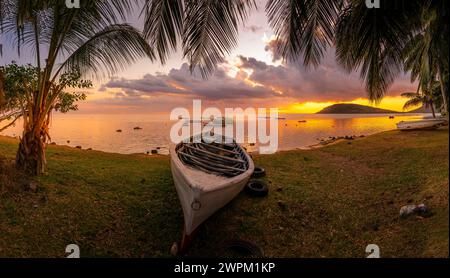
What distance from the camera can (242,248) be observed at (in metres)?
4.71

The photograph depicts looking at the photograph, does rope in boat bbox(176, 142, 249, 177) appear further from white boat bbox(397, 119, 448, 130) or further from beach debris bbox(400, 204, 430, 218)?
white boat bbox(397, 119, 448, 130)

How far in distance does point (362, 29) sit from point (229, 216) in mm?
4414

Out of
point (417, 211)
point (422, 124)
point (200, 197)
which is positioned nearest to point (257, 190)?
point (200, 197)

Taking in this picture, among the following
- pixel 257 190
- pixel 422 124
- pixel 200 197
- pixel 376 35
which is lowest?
pixel 257 190

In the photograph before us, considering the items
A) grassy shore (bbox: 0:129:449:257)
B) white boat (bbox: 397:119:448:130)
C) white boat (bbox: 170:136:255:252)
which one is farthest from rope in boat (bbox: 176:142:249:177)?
white boat (bbox: 397:119:448:130)

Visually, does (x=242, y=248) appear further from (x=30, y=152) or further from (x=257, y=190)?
(x=30, y=152)

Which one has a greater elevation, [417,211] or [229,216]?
[417,211]

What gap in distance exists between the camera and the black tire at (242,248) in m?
4.62

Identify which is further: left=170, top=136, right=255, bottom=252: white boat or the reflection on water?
the reflection on water

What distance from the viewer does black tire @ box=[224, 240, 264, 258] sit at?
4617 millimetres

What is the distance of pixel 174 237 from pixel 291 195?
3506mm

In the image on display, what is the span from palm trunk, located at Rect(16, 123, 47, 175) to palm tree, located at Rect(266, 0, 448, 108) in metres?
6.39

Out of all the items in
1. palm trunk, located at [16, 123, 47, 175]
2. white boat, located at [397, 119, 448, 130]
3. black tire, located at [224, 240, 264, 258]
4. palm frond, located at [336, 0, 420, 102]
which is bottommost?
black tire, located at [224, 240, 264, 258]

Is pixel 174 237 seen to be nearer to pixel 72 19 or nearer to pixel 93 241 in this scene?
pixel 93 241
